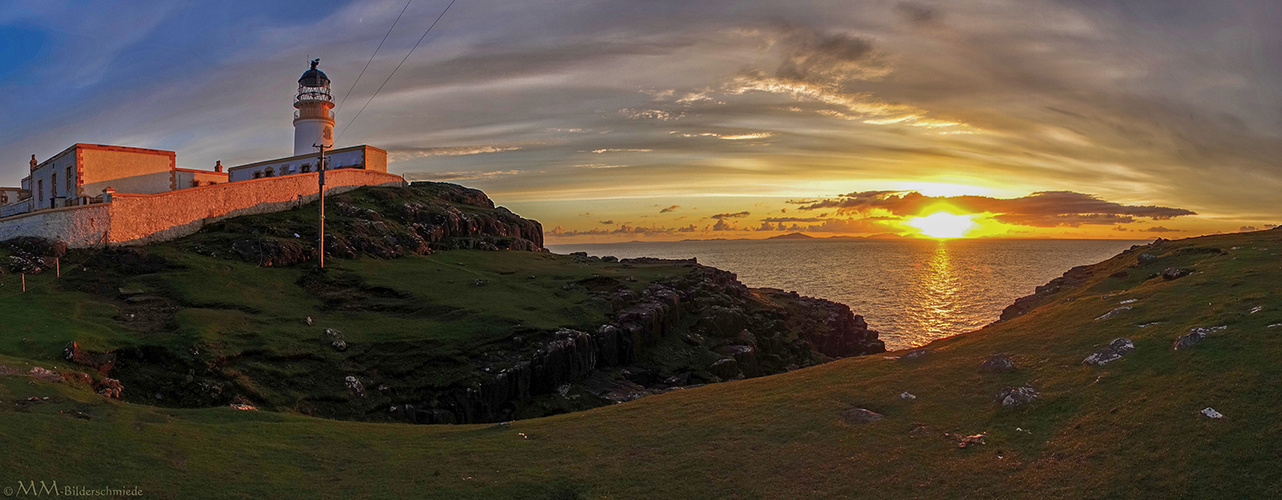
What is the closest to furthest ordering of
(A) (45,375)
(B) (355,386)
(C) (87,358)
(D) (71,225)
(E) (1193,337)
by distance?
(E) (1193,337), (A) (45,375), (C) (87,358), (B) (355,386), (D) (71,225)

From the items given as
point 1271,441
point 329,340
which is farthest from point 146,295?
point 1271,441

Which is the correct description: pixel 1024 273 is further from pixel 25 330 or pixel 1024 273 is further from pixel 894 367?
pixel 25 330

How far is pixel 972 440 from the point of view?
53.9 ft

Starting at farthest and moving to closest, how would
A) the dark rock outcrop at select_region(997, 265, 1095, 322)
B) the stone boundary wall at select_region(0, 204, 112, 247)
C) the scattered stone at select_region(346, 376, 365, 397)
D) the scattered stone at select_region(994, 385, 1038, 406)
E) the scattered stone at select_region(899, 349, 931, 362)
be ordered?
the dark rock outcrop at select_region(997, 265, 1095, 322), the stone boundary wall at select_region(0, 204, 112, 247), the scattered stone at select_region(346, 376, 365, 397), the scattered stone at select_region(899, 349, 931, 362), the scattered stone at select_region(994, 385, 1038, 406)

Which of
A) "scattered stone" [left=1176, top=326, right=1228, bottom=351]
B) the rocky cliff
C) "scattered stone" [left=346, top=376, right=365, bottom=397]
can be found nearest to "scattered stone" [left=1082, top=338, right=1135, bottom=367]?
"scattered stone" [left=1176, top=326, right=1228, bottom=351]

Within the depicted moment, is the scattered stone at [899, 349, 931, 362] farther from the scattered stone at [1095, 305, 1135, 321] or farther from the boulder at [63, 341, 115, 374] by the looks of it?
the boulder at [63, 341, 115, 374]

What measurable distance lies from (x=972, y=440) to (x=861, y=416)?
3.20m

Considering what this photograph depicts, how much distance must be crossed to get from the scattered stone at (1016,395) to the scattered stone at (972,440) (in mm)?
2010

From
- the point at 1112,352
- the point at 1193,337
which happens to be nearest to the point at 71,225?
the point at 1112,352

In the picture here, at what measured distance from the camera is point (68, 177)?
49531 mm

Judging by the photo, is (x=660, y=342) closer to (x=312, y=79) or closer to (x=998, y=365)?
(x=998, y=365)

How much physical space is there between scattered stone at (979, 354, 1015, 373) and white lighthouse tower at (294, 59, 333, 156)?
242 feet

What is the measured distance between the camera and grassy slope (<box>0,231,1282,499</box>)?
13.9 meters

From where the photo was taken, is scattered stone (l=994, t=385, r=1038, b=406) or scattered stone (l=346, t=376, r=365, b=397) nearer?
scattered stone (l=994, t=385, r=1038, b=406)
